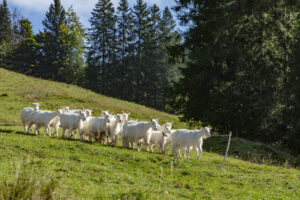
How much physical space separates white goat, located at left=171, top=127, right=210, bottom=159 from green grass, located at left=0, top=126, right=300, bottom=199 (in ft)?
3.88

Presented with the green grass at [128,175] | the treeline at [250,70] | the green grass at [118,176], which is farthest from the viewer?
the treeline at [250,70]

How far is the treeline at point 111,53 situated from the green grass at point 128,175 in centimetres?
5511

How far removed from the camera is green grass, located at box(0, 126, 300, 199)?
306 inches

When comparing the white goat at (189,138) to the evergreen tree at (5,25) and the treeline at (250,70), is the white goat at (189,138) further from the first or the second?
the evergreen tree at (5,25)

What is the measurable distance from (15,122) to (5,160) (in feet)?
45.6

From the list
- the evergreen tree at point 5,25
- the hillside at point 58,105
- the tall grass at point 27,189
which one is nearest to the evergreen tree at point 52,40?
the evergreen tree at point 5,25

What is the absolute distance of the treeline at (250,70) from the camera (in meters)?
22.4

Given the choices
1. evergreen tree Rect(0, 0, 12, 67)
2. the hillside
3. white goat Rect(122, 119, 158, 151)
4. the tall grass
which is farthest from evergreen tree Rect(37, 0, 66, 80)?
the tall grass

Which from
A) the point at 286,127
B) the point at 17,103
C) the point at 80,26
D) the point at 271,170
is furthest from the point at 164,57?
the point at 271,170

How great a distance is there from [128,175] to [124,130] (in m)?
5.67

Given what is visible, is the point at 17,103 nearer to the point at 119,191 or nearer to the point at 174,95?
the point at 174,95

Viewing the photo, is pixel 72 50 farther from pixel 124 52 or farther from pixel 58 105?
pixel 58 105

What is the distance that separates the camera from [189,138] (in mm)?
14625

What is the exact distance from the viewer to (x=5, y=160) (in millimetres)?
10484
